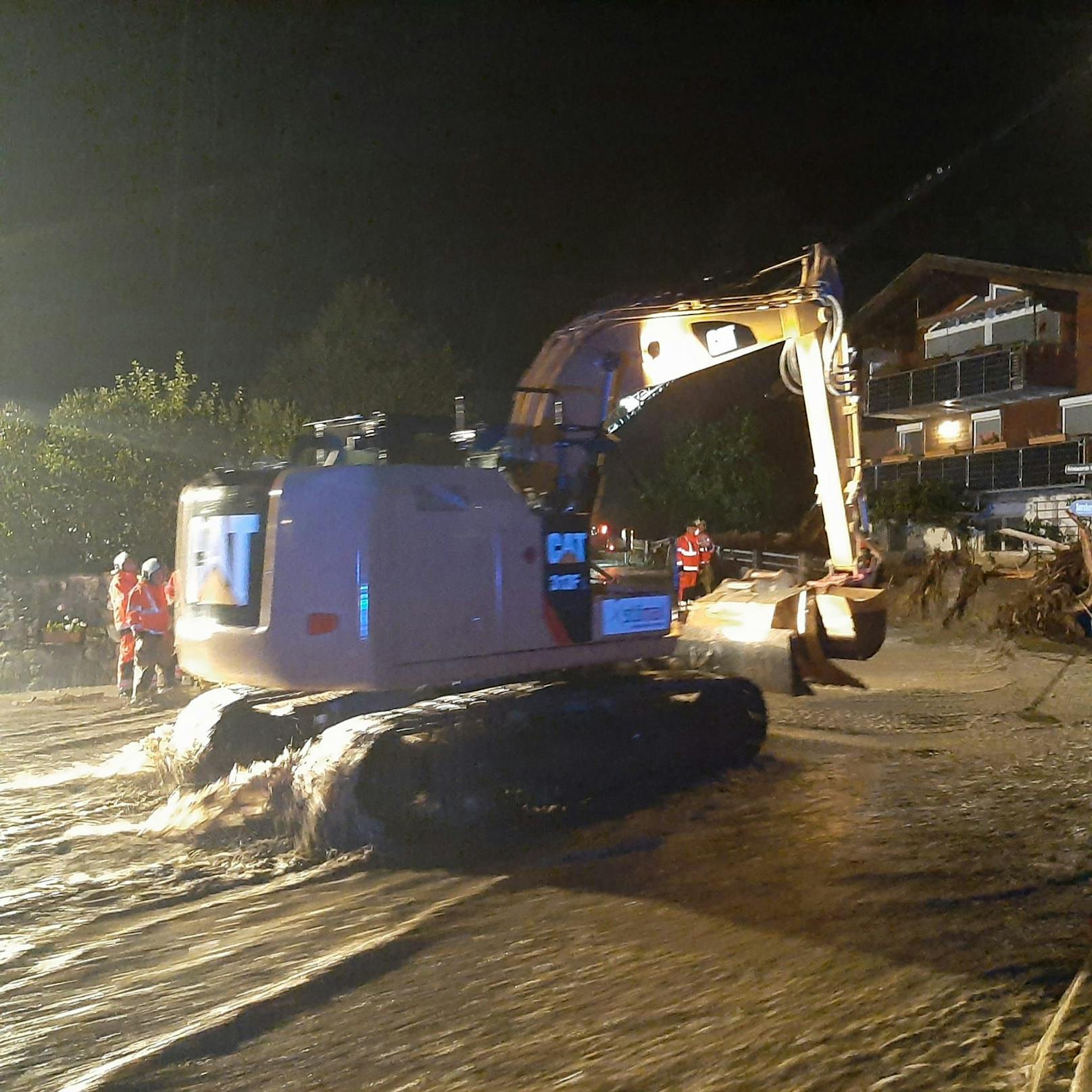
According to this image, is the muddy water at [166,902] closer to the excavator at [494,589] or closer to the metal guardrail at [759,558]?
the excavator at [494,589]

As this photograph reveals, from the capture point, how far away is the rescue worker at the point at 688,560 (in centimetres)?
1389

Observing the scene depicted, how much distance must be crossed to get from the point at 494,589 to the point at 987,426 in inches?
1157

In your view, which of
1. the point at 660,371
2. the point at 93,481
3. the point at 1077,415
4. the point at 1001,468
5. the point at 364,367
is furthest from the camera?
the point at 1001,468

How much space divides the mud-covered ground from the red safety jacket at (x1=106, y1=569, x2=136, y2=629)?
437cm

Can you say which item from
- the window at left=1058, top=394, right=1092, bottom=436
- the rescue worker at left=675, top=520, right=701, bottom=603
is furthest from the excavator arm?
the window at left=1058, top=394, right=1092, bottom=436

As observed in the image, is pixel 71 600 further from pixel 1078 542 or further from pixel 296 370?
pixel 1078 542

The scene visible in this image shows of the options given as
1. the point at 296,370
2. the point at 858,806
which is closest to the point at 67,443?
the point at 296,370

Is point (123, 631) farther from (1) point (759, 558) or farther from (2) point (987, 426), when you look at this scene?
(2) point (987, 426)

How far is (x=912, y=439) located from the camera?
35188 mm

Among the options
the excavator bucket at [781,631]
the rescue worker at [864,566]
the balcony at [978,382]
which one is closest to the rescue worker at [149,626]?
the excavator bucket at [781,631]

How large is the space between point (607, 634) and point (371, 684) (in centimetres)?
180

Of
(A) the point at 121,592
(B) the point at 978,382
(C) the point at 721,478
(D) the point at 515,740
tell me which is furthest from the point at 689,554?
(C) the point at 721,478

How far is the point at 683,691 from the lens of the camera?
7191 mm

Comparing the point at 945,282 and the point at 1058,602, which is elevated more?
the point at 945,282
